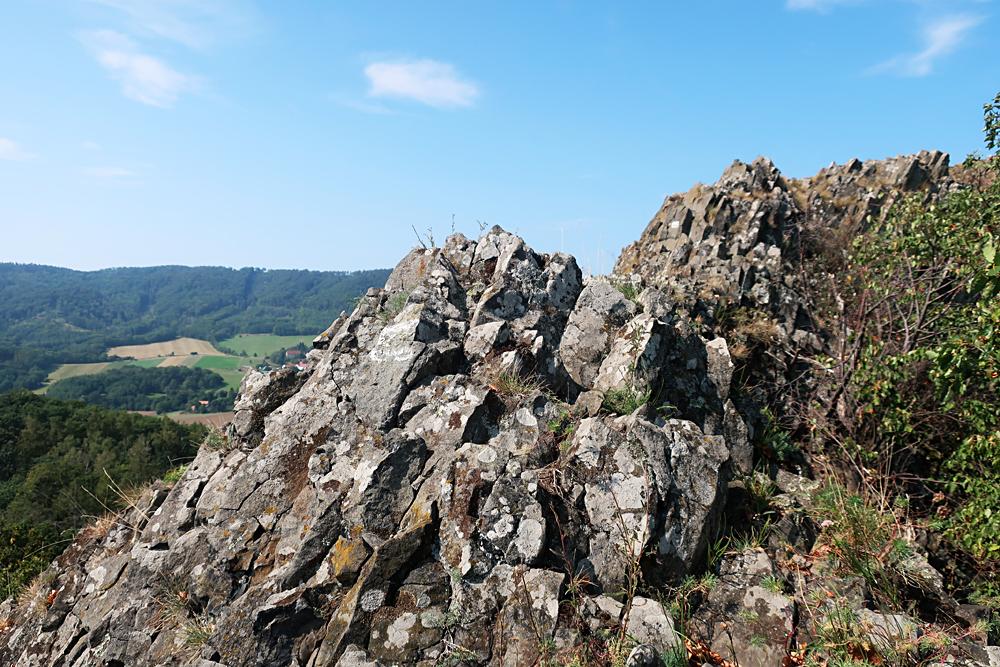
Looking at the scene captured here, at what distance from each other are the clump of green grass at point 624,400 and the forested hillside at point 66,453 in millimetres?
43762

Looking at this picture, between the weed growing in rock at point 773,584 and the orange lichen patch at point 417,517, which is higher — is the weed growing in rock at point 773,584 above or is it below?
below

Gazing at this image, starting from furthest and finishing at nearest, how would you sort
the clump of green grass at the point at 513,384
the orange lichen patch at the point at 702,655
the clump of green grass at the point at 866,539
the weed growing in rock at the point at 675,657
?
the clump of green grass at the point at 513,384 → the clump of green grass at the point at 866,539 → the orange lichen patch at the point at 702,655 → the weed growing in rock at the point at 675,657

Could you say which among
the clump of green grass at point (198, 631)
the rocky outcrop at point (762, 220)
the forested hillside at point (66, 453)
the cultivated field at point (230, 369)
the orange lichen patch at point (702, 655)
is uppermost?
the rocky outcrop at point (762, 220)

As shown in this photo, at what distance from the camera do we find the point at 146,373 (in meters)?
186

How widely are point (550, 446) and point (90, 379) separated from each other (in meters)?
219

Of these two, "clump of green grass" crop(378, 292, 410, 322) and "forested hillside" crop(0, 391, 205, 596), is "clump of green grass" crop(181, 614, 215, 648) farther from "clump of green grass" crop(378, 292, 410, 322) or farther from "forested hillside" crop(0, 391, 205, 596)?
"forested hillside" crop(0, 391, 205, 596)

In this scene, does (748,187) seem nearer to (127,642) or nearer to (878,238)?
(878,238)

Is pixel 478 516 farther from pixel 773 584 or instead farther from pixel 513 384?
pixel 773 584

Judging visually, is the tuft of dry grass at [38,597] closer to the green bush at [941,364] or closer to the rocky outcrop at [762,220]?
the rocky outcrop at [762,220]

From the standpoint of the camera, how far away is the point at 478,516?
22.5 ft

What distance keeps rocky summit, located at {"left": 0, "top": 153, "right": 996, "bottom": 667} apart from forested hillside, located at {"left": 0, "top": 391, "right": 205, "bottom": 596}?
3883cm

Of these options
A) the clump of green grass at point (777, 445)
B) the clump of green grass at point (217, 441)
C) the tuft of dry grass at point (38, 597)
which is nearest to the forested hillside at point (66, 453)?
the tuft of dry grass at point (38, 597)

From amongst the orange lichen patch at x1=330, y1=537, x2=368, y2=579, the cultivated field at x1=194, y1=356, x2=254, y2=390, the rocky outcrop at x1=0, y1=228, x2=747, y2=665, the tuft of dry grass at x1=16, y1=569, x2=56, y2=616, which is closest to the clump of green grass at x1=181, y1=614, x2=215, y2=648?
the rocky outcrop at x1=0, y1=228, x2=747, y2=665

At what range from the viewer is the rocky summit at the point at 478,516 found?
6.13m
